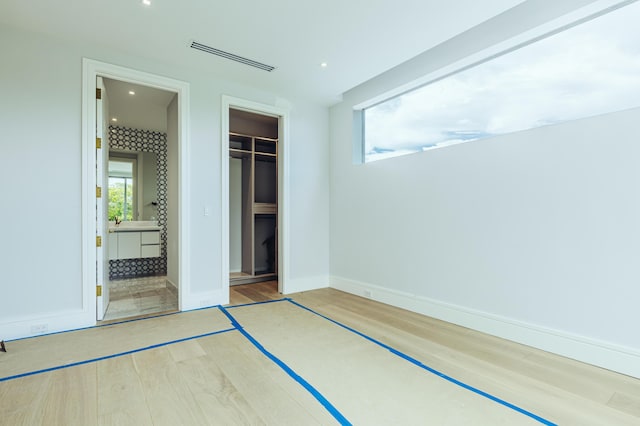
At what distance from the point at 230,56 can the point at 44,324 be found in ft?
10.1

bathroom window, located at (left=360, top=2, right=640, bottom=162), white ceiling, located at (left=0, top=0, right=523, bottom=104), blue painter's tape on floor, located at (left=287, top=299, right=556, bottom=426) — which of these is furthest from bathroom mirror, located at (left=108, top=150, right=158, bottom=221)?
bathroom window, located at (left=360, top=2, right=640, bottom=162)

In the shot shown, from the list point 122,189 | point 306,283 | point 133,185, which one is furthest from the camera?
point 133,185

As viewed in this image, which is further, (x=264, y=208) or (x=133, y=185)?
(x=133, y=185)

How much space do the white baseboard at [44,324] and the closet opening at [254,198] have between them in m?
2.33

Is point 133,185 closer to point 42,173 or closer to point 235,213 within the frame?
point 235,213

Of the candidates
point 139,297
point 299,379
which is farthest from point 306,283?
point 299,379

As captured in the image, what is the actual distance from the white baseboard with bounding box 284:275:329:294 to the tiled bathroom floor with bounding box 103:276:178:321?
145 cm

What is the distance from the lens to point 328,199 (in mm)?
4824

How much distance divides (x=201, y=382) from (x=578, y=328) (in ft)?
8.93

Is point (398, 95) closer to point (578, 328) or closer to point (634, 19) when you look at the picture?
point (634, 19)

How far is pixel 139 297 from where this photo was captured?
4098 millimetres

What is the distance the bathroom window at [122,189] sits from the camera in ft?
17.8

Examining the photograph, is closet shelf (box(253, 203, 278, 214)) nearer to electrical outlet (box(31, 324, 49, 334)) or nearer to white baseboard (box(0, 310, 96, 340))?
white baseboard (box(0, 310, 96, 340))

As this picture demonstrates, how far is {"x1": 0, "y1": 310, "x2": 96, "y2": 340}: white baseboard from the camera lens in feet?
8.68
